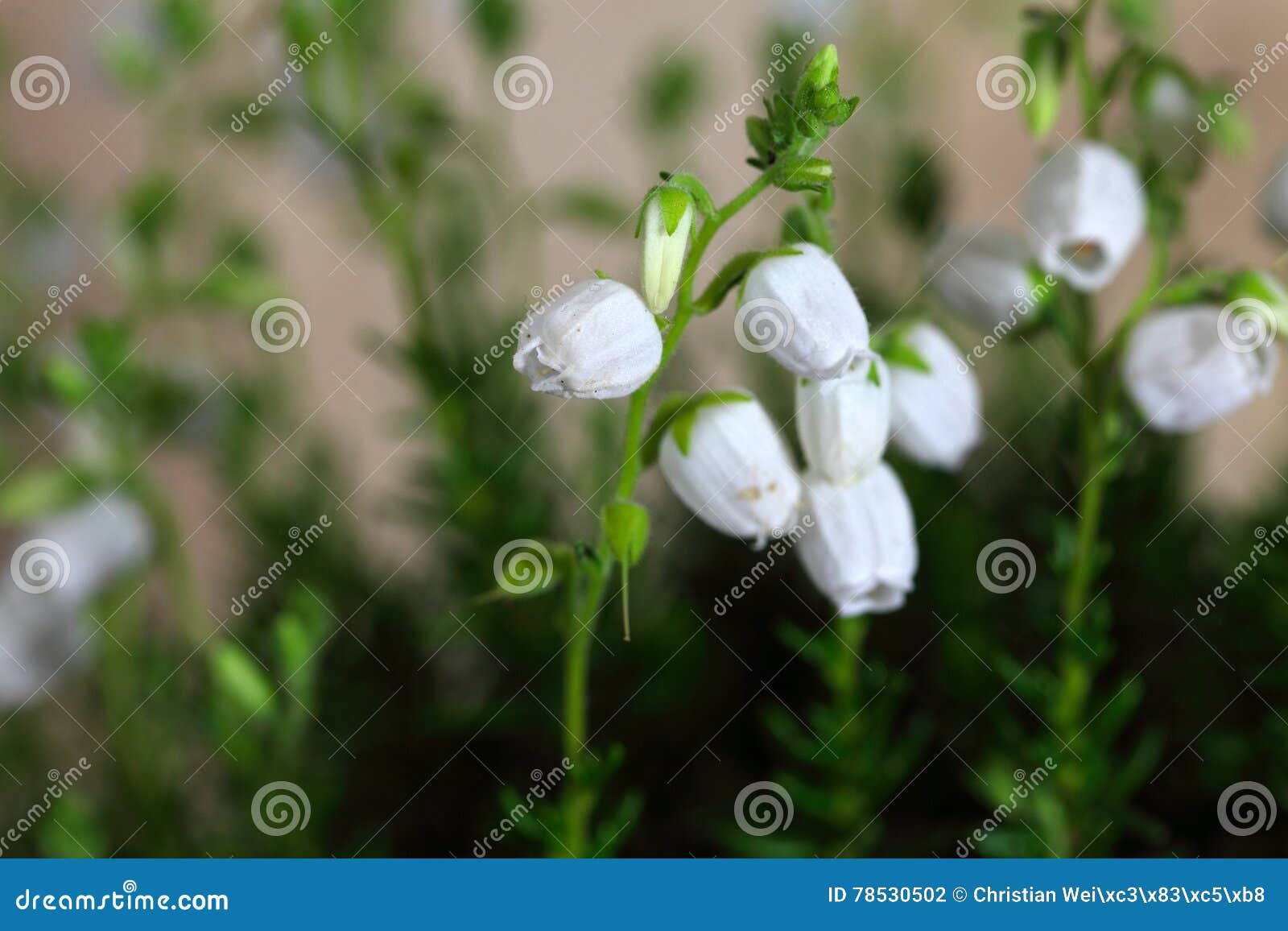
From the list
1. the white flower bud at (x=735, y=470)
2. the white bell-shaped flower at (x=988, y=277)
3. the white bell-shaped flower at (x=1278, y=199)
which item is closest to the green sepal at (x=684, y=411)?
the white flower bud at (x=735, y=470)

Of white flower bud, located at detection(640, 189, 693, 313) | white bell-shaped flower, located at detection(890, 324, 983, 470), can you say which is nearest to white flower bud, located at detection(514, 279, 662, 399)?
white flower bud, located at detection(640, 189, 693, 313)

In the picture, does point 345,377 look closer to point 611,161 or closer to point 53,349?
point 611,161

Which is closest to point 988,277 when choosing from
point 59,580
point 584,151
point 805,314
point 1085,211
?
point 1085,211

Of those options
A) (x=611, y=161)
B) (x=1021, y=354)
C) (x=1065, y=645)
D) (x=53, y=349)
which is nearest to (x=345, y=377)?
(x=611, y=161)

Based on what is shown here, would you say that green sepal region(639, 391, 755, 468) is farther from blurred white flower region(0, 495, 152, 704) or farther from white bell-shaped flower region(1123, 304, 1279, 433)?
blurred white flower region(0, 495, 152, 704)

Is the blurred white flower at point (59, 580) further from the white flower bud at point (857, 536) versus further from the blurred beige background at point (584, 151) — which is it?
the white flower bud at point (857, 536)

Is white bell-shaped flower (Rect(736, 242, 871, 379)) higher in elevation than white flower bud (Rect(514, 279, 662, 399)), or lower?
higher
